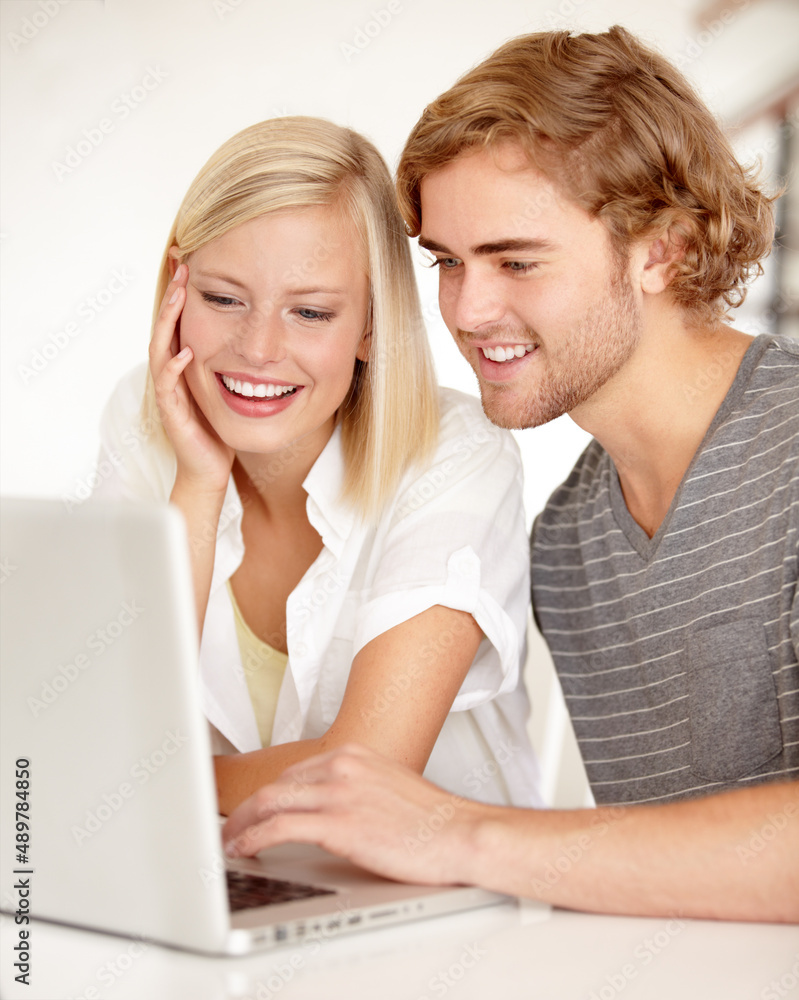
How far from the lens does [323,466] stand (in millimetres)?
1471

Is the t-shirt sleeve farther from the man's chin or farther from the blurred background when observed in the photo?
the blurred background

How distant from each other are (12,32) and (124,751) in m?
3.55

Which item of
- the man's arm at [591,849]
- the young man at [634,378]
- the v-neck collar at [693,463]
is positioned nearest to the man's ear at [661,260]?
the young man at [634,378]

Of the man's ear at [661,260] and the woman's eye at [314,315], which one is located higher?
the man's ear at [661,260]

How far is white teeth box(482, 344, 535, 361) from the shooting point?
136 cm

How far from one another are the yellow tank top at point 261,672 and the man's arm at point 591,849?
0.68 metres

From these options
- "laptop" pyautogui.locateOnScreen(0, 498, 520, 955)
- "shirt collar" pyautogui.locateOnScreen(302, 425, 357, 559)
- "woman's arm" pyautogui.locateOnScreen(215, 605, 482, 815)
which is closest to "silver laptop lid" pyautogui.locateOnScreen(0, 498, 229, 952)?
"laptop" pyautogui.locateOnScreen(0, 498, 520, 955)

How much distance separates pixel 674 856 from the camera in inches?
30.5

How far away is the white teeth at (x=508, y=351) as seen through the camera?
136cm

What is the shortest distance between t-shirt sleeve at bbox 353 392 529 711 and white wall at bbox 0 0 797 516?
2.18 m

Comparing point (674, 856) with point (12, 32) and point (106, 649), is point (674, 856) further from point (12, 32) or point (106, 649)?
point (12, 32)

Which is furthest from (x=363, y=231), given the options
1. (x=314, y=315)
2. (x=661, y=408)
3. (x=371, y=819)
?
(x=371, y=819)

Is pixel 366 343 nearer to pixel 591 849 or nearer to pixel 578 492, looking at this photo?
pixel 578 492

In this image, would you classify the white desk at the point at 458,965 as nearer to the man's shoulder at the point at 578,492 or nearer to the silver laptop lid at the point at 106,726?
the silver laptop lid at the point at 106,726
